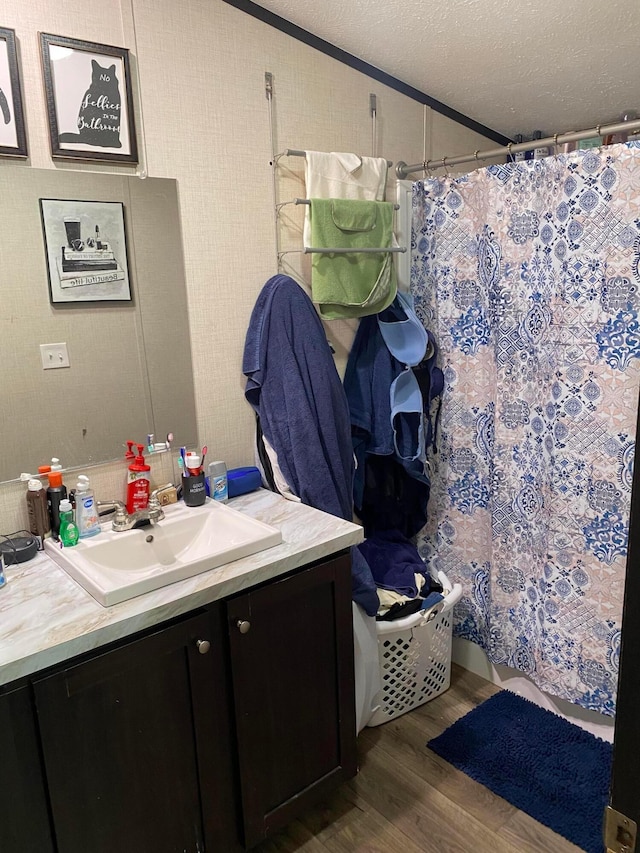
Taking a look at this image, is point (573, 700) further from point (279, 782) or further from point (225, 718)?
point (225, 718)

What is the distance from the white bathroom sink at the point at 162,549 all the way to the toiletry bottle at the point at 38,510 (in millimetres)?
35

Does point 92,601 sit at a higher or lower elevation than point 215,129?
lower

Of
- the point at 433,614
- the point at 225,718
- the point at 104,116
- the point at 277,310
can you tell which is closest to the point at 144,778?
the point at 225,718

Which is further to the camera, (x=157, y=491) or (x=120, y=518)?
(x=157, y=491)

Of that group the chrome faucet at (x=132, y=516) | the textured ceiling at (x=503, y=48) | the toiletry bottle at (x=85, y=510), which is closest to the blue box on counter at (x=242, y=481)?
the chrome faucet at (x=132, y=516)

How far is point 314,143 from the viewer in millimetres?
2164

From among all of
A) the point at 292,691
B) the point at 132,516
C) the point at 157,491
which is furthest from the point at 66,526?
the point at 292,691

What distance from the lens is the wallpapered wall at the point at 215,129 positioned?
5.49ft

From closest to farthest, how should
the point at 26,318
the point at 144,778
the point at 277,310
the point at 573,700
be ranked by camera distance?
1. the point at 144,778
2. the point at 26,318
3. the point at 277,310
4. the point at 573,700

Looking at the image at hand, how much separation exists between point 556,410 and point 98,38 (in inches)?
66.1

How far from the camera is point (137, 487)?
1.82 m

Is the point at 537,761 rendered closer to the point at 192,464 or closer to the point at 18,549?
the point at 192,464

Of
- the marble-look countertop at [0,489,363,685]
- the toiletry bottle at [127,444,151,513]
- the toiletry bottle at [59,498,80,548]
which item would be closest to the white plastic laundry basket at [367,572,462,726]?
the marble-look countertop at [0,489,363,685]

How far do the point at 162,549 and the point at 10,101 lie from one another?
1.19 metres
